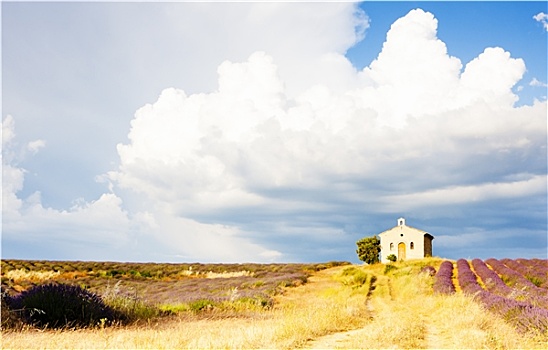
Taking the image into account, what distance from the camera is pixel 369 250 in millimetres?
51719

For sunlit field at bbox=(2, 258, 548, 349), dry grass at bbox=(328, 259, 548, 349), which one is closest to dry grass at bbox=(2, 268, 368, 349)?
sunlit field at bbox=(2, 258, 548, 349)

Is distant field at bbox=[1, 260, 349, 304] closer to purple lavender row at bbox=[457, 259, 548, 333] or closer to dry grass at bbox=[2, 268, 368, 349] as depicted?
dry grass at bbox=[2, 268, 368, 349]

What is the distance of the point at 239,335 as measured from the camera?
33.0 feet

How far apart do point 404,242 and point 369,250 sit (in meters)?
5.35

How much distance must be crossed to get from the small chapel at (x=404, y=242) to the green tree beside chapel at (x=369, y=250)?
287 cm

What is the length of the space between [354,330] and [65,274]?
3462 cm

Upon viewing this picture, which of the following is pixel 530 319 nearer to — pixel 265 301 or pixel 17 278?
pixel 265 301

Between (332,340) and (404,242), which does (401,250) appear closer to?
(404,242)

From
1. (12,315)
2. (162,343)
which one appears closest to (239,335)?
(162,343)

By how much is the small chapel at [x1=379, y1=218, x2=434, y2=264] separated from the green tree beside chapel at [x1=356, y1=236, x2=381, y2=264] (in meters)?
2.87

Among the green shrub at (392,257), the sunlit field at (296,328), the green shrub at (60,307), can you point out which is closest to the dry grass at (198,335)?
the sunlit field at (296,328)

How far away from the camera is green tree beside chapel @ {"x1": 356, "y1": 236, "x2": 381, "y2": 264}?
51.7m

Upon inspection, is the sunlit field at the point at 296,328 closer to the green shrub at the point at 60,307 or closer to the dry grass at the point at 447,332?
the dry grass at the point at 447,332

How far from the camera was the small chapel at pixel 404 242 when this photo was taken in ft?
178
